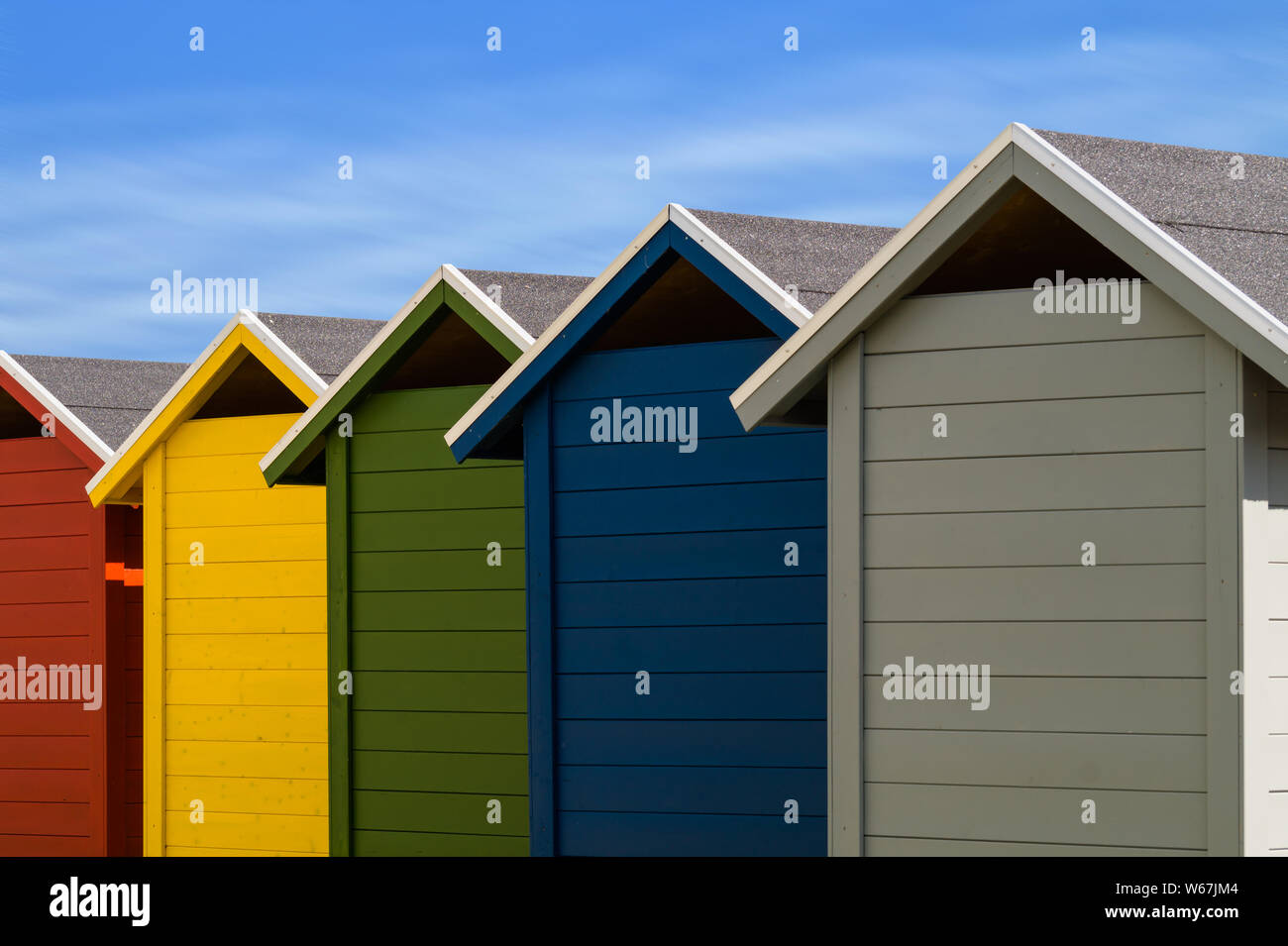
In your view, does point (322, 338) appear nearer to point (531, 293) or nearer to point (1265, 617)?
point (531, 293)

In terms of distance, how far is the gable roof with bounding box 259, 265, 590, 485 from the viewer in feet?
35.2

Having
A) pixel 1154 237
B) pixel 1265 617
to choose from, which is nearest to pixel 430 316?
pixel 1154 237

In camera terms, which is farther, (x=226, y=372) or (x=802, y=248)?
(x=226, y=372)

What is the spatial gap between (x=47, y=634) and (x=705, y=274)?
24.9ft

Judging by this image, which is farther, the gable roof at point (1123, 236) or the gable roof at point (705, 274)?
the gable roof at point (705, 274)

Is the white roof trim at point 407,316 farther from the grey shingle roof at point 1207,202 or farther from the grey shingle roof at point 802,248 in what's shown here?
the grey shingle roof at point 1207,202

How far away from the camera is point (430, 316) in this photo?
11.0 m

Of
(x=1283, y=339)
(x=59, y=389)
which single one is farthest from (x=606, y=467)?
(x=59, y=389)

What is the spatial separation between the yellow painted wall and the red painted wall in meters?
1.01

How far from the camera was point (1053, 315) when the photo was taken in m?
7.09

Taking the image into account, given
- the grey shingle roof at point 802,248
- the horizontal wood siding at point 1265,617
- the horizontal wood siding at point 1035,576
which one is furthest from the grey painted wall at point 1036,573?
the grey shingle roof at point 802,248

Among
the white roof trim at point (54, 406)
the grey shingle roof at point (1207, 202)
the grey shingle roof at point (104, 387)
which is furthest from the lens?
the grey shingle roof at point (104, 387)

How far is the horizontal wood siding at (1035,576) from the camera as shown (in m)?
6.76

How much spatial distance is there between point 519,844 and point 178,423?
462 cm
